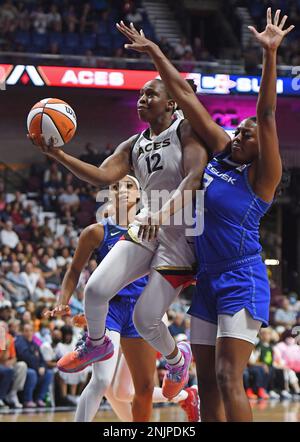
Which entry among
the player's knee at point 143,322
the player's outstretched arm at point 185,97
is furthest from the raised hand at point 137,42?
the player's knee at point 143,322

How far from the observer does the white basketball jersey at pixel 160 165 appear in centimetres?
534

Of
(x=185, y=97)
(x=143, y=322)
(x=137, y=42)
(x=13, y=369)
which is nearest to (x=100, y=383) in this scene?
(x=143, y=322)

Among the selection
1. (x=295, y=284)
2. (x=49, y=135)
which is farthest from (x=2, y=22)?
(x=49, y=135)

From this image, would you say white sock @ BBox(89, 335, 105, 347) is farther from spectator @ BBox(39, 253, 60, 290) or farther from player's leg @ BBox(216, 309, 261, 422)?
spectator @ BBox(39, 253, 60, 290)

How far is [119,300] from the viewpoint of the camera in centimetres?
670

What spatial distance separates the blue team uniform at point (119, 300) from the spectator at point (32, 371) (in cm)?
527

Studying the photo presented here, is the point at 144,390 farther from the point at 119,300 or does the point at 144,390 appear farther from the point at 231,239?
the point at 231,239

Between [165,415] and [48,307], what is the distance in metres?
3.34

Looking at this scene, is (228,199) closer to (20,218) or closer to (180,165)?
(180,165)

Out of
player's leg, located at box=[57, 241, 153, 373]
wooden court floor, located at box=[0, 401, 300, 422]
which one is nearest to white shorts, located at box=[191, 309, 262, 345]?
player's leg, located at box=[57, 241, 153, 373]

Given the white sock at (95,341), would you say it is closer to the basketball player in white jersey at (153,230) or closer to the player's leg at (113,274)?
the basketball player in white jersey at (153,230)

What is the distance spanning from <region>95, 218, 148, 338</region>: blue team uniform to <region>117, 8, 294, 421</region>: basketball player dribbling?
1.36 metres

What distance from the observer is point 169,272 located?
5273 millimetres

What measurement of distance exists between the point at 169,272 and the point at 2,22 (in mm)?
14490
